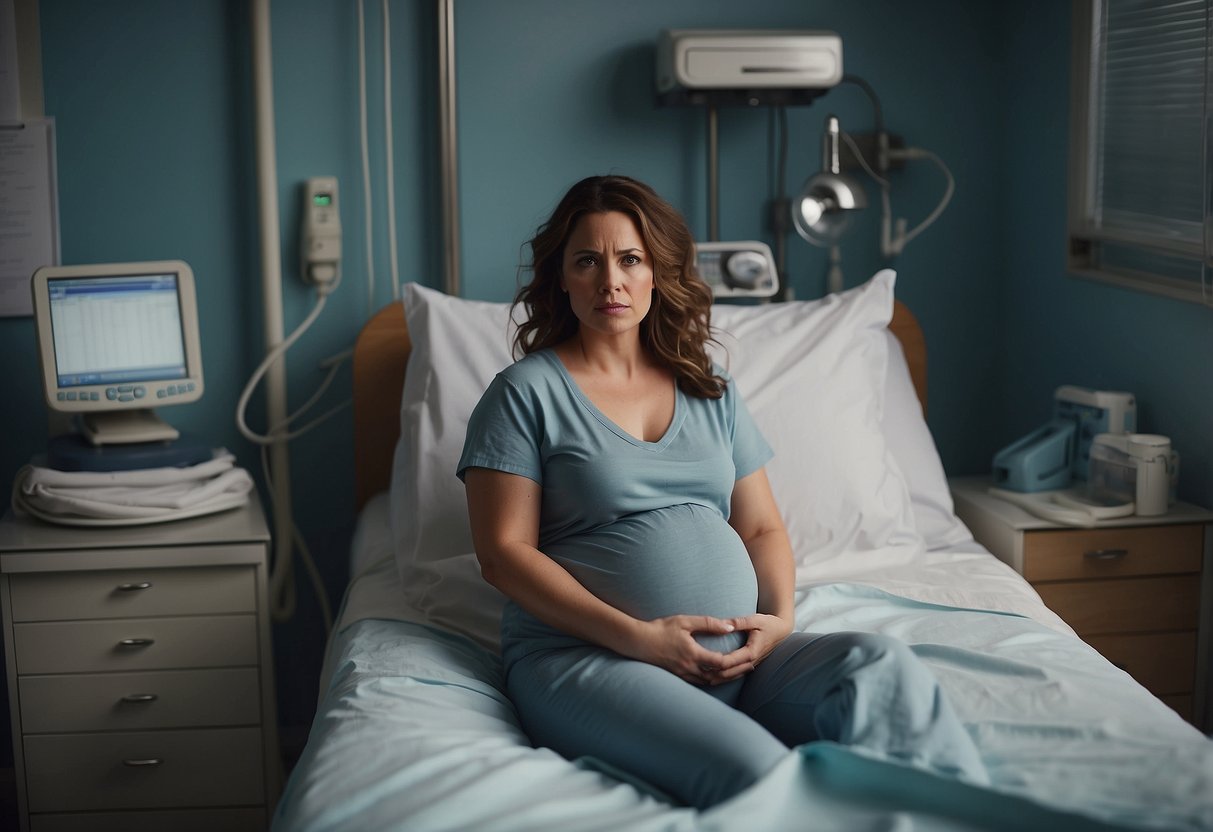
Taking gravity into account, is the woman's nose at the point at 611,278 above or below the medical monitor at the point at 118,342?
above

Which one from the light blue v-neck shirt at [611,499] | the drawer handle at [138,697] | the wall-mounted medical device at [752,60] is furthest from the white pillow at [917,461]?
the drawer handle at [138,697]

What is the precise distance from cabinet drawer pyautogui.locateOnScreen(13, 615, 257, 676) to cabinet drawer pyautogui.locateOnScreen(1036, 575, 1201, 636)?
4.90 feet

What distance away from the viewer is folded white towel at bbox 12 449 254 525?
232 cm

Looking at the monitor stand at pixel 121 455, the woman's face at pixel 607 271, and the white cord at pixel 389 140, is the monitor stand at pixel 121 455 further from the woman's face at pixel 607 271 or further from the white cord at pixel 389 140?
the woman's face at pixel 607 271

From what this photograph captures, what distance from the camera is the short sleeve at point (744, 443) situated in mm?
2018

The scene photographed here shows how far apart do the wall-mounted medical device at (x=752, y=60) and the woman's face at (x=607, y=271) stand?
0.84m

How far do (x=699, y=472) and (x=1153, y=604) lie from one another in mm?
1083

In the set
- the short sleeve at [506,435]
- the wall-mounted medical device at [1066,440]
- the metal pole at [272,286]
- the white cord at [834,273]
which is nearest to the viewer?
the short sleeve at [506,435]

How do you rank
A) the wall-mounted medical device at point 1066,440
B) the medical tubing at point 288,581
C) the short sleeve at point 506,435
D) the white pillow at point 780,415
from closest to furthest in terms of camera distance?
the short sleeve at point 506,435, the white pillow at point 780,415, the wall-mounted medical device at point 1066,440, the medical tubing at point 288,581

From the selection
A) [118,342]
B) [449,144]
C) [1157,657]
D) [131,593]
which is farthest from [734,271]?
[131,593]

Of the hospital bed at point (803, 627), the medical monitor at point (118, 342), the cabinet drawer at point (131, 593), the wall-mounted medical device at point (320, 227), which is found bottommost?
the cabinet drawer at point (131, 593)

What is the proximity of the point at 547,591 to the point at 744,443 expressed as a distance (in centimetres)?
44

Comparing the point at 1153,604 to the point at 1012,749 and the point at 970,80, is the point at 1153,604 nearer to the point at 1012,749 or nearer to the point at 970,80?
the point at 1012,749

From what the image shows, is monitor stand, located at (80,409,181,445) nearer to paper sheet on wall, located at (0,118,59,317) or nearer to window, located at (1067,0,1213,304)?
paper sheet on wall, located at (0,118,59,317)
